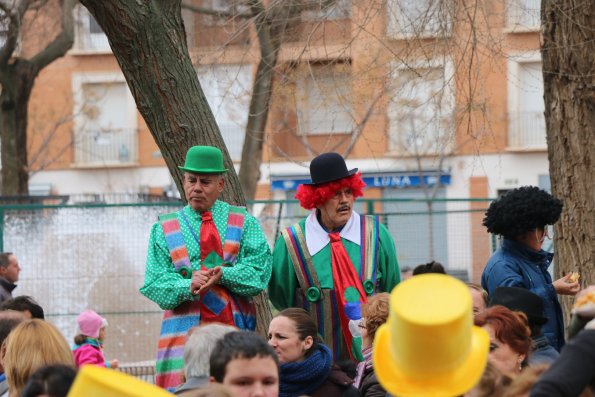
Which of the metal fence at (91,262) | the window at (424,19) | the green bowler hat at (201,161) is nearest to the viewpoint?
the green bowler hat at (201,161)

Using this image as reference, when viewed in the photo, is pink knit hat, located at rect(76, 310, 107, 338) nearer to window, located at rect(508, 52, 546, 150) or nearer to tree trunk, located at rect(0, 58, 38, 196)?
tree trunk, located at rect(0, 58, 38, 196)

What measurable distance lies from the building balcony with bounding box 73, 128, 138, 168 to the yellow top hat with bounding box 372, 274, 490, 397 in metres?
33.9

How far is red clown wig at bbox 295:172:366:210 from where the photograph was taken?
23.3 feet

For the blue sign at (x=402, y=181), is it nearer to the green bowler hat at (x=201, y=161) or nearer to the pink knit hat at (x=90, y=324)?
the pink knit hat at (x=90, y=324)

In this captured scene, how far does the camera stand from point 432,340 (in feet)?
10.4

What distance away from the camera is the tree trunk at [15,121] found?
18.5 metres

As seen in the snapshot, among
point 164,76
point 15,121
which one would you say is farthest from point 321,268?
point 15,121

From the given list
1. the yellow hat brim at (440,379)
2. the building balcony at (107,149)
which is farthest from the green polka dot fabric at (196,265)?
the building balcony at (107,149)

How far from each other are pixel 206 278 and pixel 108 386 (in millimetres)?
3510

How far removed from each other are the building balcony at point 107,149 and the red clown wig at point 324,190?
30083mm

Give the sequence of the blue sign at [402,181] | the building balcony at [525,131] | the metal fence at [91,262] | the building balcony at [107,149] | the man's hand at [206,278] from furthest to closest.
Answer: the building balcony at [107,149] < the building balcony at [525,131] < the blue sign at [402,181] < the metal fence at [91,262] < the man's hand at [206,278]

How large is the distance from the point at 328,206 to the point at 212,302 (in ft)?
2.92

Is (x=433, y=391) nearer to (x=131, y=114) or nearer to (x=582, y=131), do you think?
(x=582, y=131)

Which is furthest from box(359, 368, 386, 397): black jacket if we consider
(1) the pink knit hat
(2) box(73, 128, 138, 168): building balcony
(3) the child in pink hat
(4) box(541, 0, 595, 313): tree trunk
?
(2) box(73, 128, 138, 168): building balcony
